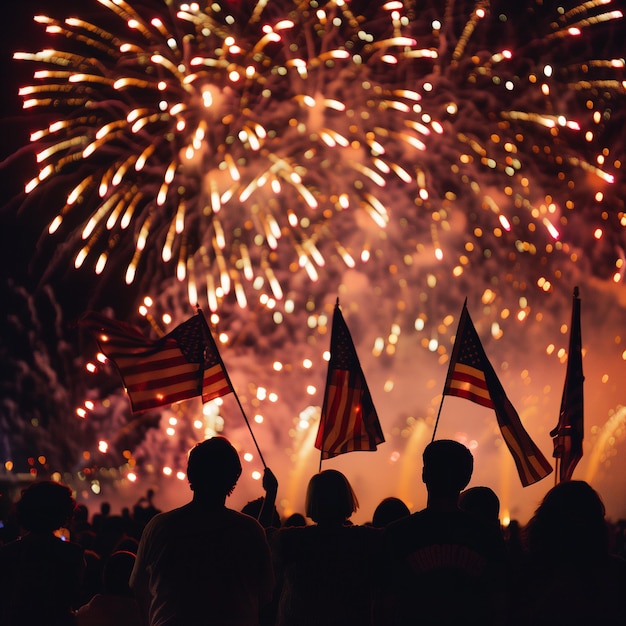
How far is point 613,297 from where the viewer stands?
2241 cm

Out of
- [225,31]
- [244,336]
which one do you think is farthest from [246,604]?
[244,336]

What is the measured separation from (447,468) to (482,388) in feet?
12.1

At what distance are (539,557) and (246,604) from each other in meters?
1.24

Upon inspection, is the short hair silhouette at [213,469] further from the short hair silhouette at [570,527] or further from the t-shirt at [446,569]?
the short hair silhouette at [570,527]

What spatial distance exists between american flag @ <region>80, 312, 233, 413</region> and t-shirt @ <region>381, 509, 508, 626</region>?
4095mm

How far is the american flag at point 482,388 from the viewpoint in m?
7.33

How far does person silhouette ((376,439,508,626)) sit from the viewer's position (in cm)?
379

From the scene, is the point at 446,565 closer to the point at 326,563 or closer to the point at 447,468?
the point at 447,468

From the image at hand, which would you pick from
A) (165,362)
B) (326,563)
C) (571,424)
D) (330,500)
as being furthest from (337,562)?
(165,362)

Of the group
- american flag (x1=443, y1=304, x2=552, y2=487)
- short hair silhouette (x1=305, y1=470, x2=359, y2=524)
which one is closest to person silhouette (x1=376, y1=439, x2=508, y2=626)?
short hair silhouette (x1=305, y1=470, x2=359, y2=524)

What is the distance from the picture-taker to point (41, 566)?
4.37 metres

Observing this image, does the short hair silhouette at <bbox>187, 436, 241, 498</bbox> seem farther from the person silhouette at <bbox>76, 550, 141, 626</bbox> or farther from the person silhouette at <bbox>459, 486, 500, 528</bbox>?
the person silhouette at <bbox>459, 486, 500, 528</bbox>

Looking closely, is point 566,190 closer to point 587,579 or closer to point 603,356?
point 603,356

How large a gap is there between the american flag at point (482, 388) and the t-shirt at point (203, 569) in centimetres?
357
